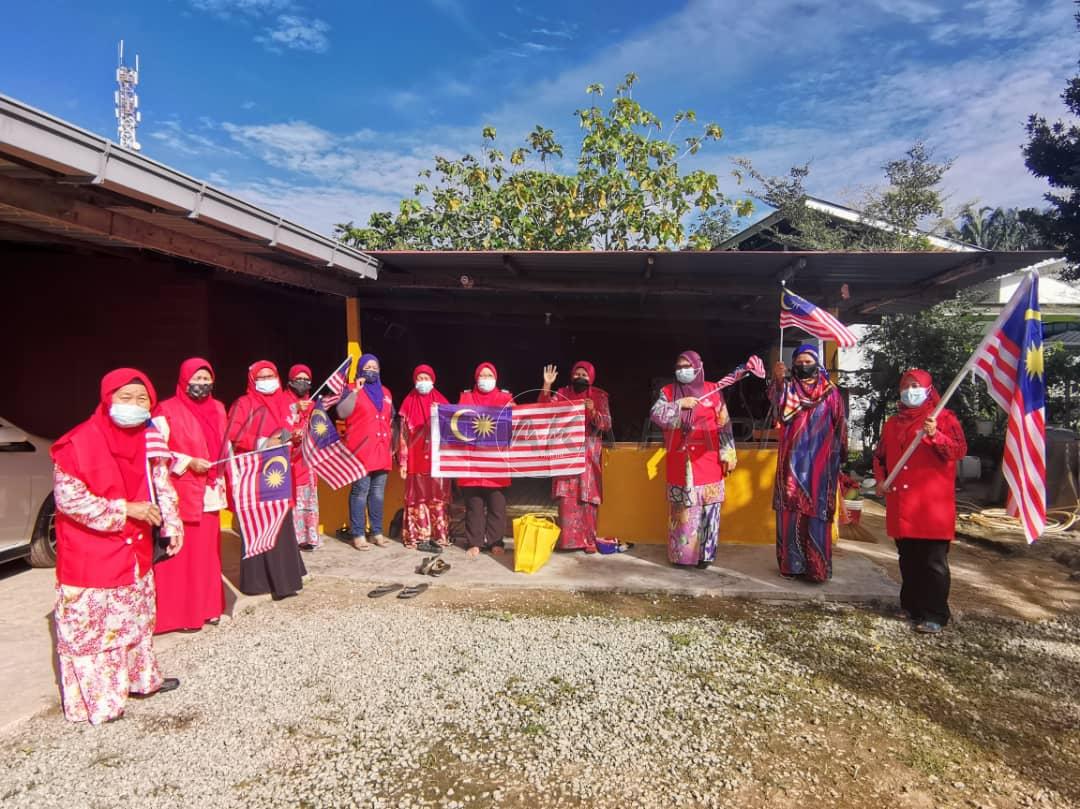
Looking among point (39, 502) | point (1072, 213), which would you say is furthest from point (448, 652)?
point (1072, 213)

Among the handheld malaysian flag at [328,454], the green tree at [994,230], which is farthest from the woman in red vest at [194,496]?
the green tree at [994,230]

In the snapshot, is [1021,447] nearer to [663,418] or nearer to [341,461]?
[663,418]

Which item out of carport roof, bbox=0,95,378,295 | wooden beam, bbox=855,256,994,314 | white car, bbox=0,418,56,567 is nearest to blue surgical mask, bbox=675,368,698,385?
wooden beam, bbox=855,256,994,314

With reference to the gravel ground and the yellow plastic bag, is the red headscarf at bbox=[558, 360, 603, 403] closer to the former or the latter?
the yellow plastic bag

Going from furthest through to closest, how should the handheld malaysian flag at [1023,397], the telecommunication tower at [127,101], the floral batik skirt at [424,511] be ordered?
the telecommunication tower at [127,101], the floral batik skirt at [424,511], the handheld malaysian flag at [1023,397]

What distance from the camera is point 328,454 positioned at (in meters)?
5.80

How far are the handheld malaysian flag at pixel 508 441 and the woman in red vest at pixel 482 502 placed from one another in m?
0.14

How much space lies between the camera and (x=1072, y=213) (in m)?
10.1

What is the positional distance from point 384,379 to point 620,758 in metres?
9.26

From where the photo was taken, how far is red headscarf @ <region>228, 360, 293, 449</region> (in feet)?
15.1

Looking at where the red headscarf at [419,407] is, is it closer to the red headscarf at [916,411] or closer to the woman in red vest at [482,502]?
the woman in red vest at [482,502]

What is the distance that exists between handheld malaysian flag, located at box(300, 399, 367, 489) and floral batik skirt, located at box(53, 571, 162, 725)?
244 centimetres

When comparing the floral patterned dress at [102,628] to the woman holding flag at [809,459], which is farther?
the woman holding flag at [809,459]

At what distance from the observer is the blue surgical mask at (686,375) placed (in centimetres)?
561
